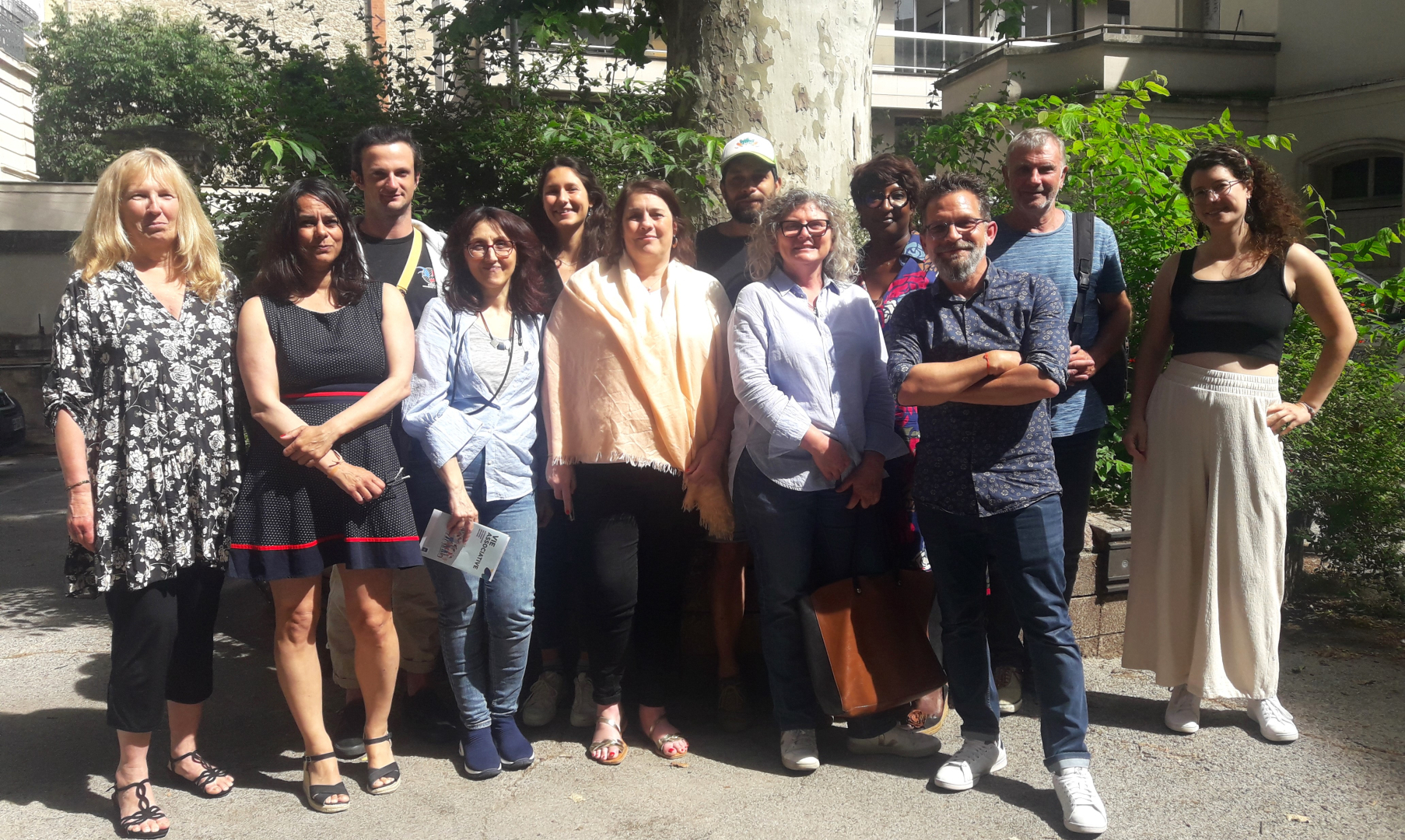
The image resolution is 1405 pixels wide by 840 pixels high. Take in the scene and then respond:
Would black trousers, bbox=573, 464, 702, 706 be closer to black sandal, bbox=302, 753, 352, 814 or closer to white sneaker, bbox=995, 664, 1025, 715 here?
black sandal, bbox=302, 753, 352, 814

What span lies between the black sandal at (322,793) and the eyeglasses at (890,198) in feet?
8.90

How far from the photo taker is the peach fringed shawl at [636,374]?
3592 millimetres

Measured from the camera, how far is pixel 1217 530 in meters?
3.75

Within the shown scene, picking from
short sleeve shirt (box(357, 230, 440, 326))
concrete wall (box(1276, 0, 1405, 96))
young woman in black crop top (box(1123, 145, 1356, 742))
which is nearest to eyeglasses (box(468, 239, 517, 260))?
short sleeve shirt (box(357, 230, 440, 326))

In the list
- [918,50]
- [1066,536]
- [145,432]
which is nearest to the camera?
[145,432]

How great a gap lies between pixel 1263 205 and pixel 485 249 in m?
2.70

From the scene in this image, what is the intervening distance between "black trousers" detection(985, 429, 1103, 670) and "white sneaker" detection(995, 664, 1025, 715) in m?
0.03

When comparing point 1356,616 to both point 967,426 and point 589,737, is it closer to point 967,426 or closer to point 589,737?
point 967,426

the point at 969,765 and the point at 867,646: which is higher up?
the point at 867,646

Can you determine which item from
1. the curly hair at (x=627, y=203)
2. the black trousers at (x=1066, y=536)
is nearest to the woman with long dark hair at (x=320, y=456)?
the curly hair at (x=627, y=203)

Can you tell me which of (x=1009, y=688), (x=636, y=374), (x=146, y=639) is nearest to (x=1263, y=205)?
(x=1009, y=688)

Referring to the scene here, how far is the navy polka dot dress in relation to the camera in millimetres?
3318

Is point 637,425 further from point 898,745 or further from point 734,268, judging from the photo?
point 898,745

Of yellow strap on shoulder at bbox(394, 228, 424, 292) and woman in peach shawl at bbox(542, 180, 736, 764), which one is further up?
yellow strap on shoulder at bbox(394, 228, 424, 292)
